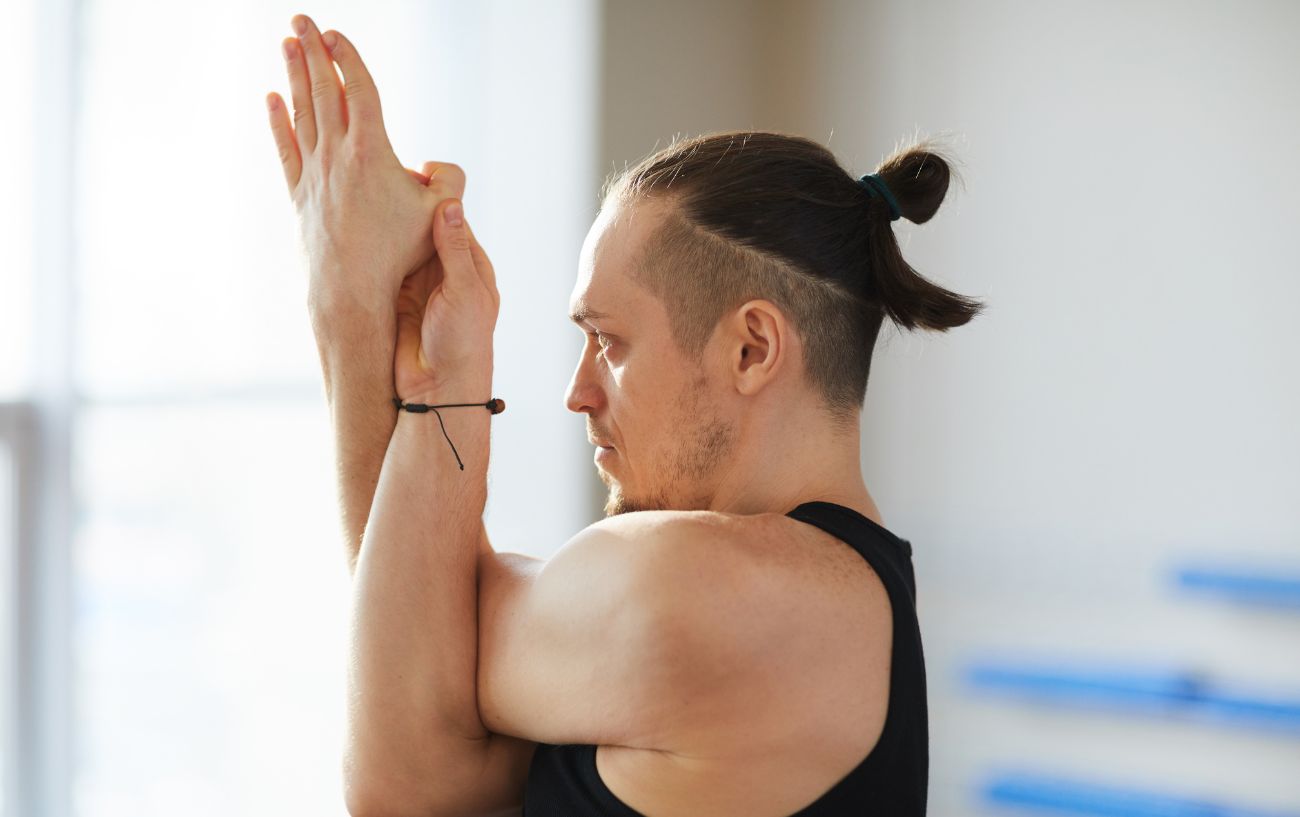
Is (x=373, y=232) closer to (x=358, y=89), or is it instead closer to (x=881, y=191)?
(x=358, y=89)

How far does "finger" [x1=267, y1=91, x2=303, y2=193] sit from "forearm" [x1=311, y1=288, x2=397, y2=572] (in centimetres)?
13

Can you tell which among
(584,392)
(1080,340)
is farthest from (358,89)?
(1080,340)

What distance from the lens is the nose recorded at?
1.12 meters

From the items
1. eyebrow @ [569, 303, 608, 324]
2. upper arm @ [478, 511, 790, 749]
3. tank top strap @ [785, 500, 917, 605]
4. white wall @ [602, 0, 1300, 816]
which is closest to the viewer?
upper arm @ [478, 511, 790, 749]

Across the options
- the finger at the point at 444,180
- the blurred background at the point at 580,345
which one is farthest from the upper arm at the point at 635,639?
the blurred background at the point at 580,345

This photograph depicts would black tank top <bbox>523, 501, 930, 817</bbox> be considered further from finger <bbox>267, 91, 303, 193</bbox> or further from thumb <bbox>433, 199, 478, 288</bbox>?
finger <bbox>267, 91, 303, 193</bbox>

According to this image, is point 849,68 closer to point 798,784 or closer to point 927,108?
point 927,108

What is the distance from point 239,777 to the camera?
2.05 m

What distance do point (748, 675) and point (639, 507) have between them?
0.96 feet

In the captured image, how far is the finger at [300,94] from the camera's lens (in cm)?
104

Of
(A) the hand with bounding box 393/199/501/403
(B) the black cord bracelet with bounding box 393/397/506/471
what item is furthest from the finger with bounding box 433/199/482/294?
(B) the black cord bracelet with bounding box 393/397/506/471

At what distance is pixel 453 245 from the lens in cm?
103

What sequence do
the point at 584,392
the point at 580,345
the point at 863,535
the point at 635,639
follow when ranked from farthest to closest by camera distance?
the point at 580,345
the point at 584,392
the point at 863,535
the point at 635,639

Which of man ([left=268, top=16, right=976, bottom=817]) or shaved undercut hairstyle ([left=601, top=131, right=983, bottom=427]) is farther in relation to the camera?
shaved undercut hairstyle ([left=601, top=131, right=983, bottom=427])
